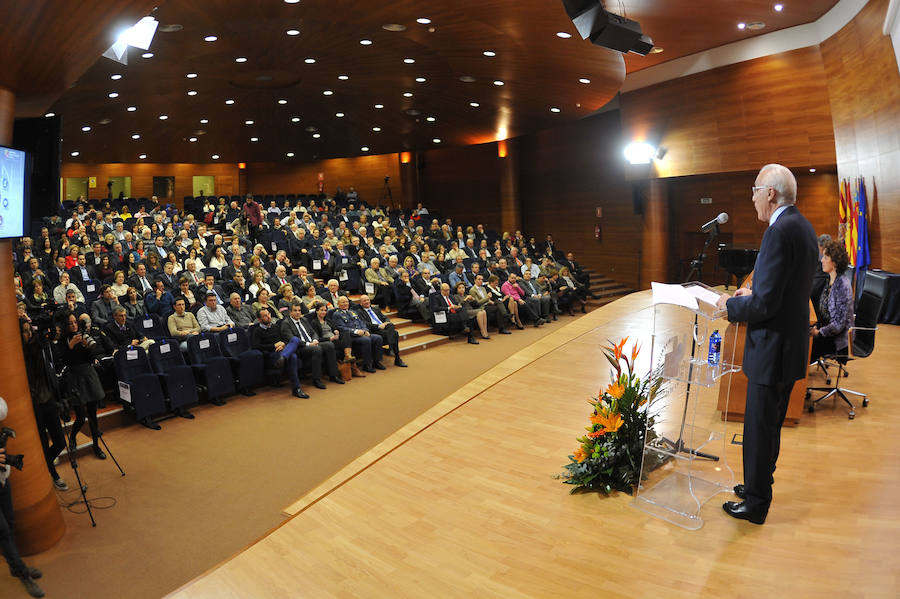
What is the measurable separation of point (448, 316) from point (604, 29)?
16.3 feet

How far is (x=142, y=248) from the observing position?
30.6 feet

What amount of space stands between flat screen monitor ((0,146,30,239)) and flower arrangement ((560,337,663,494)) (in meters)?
3.32

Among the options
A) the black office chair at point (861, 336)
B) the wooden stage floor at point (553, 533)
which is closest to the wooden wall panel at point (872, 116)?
the black office chair at point (861, 336)

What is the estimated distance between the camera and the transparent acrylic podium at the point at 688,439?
2.73m

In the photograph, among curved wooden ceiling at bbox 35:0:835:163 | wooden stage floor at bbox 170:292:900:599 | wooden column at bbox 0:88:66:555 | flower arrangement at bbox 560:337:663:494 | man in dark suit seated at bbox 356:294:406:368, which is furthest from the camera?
man in dark suit seated at bbox 356:294:406:368

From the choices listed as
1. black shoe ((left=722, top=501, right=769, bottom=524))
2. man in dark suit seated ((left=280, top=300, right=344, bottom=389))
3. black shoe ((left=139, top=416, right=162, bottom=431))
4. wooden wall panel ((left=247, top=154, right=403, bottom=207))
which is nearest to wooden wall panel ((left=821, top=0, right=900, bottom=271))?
black shoe ((left=722, top=501, right=769, bottom=524))

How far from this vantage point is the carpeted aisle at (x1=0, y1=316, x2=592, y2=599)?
3393 millimetres

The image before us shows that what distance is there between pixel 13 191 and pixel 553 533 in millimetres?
3400

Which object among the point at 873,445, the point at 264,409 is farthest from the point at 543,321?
the point at 873,445

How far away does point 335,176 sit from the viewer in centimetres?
2103

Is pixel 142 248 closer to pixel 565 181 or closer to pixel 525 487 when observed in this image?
pixel 525 487

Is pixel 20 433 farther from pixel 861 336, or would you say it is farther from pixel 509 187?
pixel 509 187

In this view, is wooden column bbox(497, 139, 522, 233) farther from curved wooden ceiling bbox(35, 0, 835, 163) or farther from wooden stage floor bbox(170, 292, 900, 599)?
wooden stage floor bbox(170, 292, 900, 599)

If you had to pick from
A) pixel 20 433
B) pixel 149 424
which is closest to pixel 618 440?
pixel 20 433
